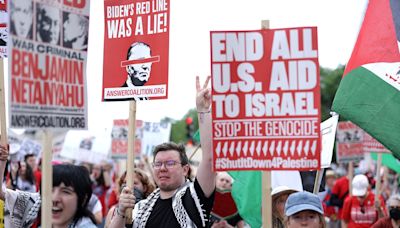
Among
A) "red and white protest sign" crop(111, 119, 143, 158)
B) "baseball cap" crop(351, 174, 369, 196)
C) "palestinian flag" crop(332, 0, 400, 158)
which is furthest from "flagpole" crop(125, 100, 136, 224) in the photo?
"red and white protest sign" crop(111, 119, 143, 158)

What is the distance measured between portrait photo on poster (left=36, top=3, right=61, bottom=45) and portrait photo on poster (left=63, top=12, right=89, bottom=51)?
9cm

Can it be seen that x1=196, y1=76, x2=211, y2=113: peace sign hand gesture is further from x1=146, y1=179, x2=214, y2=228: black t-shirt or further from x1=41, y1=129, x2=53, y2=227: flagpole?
x1=41, y1=129, x2=53, y2=227: flagpole

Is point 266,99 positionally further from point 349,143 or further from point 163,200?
point 349,143

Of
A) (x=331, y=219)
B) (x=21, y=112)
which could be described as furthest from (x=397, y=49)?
(x=331, y=219)

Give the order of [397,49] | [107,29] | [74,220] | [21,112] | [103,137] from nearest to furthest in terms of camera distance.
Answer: [21,112] < [74,220] < [107,29] < [397,49] < [103,137]

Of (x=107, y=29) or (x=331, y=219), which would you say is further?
(x=331, y=219)

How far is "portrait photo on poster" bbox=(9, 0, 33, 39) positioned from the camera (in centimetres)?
545

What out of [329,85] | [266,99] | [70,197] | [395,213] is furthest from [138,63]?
[329,85]

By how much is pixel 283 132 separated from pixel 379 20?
8.60 feet

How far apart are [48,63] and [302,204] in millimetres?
1902

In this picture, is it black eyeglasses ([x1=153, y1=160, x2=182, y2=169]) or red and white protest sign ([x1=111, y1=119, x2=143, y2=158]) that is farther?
red and white protest sign ([x1=111, y1=119, x2=143, y2=158])

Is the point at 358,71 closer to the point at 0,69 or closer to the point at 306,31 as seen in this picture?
the point at 306,31

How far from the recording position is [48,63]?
18.9 feet

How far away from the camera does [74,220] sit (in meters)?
5.94
